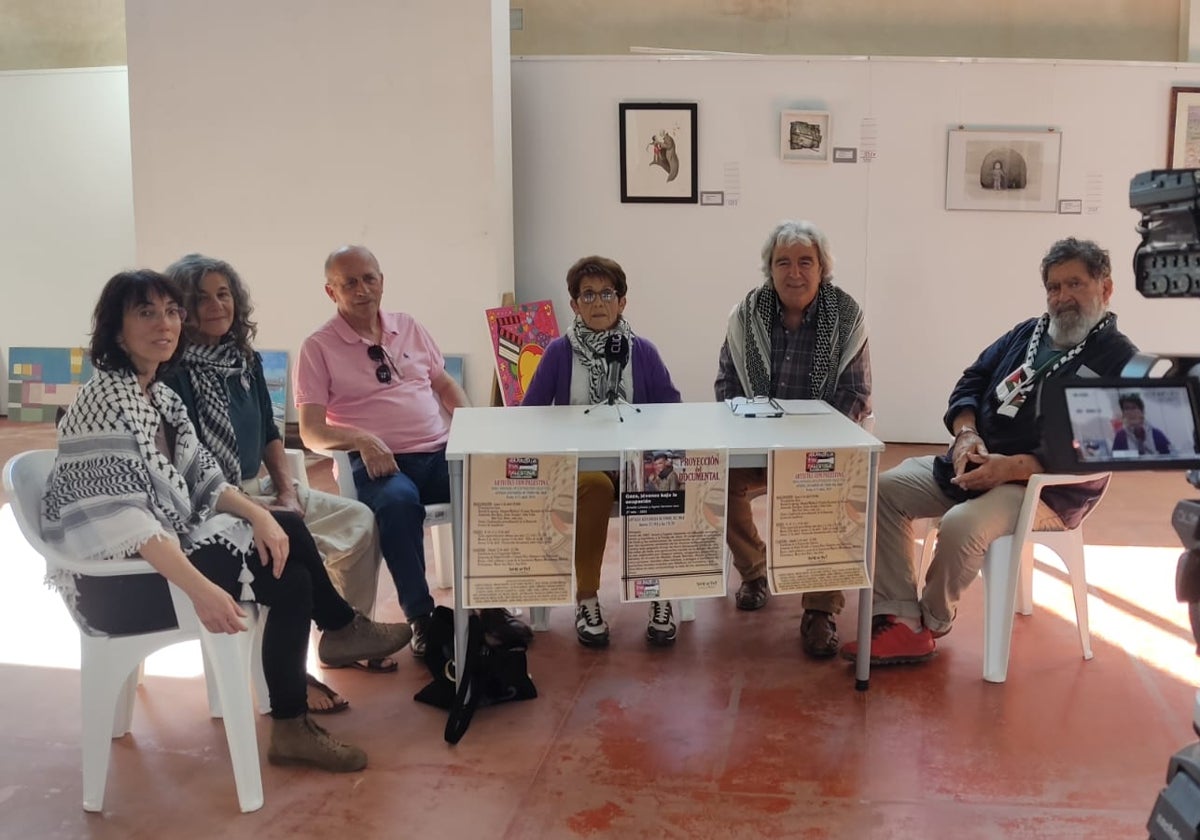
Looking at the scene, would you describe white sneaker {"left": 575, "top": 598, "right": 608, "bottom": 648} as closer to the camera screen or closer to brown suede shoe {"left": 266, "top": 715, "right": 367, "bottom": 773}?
brown suede shoe {"left": 266, "top": 715, "right": 367, "bottom": 773}

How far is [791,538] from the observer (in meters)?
2.74

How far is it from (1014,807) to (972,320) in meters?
3.89

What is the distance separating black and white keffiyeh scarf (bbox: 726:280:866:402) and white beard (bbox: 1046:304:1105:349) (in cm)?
57

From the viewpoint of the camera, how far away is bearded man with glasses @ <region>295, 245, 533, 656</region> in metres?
3.14

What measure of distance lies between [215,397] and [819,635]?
6.03 ft

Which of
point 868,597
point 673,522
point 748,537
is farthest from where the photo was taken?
point 748,537

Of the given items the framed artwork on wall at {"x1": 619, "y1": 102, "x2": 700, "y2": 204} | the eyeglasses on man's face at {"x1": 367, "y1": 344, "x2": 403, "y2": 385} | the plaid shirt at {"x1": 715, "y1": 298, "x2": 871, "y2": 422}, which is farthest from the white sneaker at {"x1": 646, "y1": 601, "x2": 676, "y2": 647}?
the framed artwork on wall at {"x1": 619, "y1": 102, "x2": 700, "y2": 204}

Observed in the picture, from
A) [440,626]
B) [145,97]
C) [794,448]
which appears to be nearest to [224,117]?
[145,97]

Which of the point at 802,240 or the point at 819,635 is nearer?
the point at 819,635

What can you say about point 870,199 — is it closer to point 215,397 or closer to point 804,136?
point 804,136

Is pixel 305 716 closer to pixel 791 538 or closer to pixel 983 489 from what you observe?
pixel 791 538

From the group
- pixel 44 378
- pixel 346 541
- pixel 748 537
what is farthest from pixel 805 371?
pixel 44 378

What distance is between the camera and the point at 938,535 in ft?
9.85

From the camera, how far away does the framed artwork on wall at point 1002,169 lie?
5473 mm
